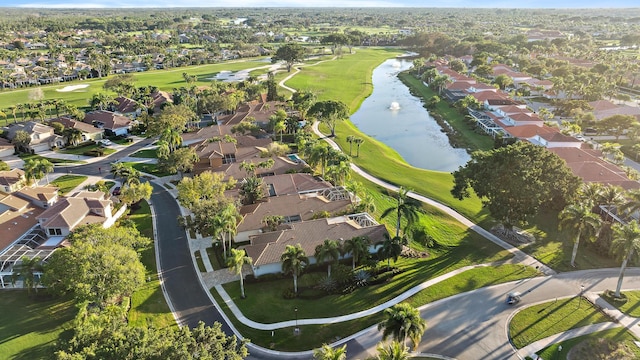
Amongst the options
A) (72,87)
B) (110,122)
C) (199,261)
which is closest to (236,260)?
(199,261)

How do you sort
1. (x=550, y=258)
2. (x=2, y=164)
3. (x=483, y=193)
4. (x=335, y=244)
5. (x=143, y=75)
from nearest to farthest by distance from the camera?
Result: 1. (x=335, y=244)
2. (x=550, y=258)
3. (x=483, y=193)
4. (x=2, y=164)
5. (x=143, y=75)

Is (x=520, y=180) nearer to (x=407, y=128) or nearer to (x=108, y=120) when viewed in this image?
(x=407, y=128)

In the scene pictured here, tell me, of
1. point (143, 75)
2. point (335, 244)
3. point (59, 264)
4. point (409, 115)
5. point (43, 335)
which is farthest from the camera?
point (143, 75)

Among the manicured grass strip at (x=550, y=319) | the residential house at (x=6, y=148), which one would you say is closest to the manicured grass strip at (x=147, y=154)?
the residential house at (x=6, y=148)

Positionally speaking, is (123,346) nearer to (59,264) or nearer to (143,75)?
(59,264)

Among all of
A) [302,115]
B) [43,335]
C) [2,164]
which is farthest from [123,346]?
[302,115]
